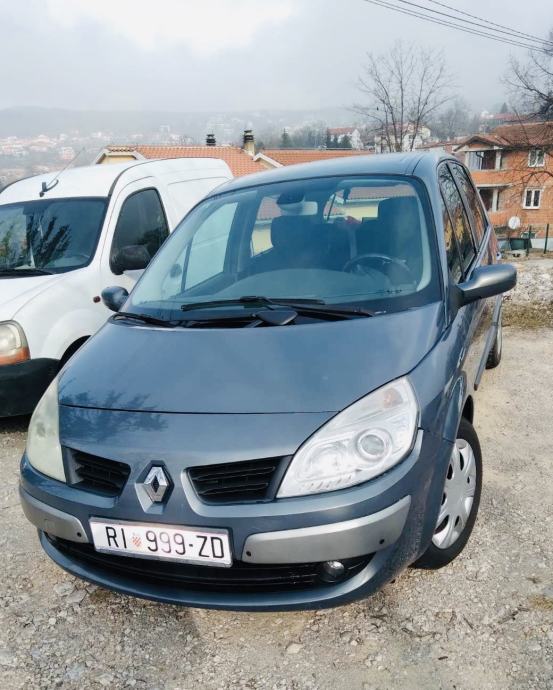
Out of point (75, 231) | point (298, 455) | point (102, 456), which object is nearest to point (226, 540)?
point (298, 455)

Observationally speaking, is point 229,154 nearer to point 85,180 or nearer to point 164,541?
point 85,180

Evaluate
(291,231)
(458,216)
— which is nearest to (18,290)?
(291,231)

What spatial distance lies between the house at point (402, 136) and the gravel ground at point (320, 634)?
114 feet

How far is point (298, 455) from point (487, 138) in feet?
168

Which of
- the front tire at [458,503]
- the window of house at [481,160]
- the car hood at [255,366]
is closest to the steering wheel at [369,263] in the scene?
the car hood at [255,366]

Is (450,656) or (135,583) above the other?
(135,583)

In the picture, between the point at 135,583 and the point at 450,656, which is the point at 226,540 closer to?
the point at 135,583

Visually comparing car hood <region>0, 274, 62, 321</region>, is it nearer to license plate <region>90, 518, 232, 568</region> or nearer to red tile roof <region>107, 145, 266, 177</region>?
license plate <region>90, 518, 232, 568</region>

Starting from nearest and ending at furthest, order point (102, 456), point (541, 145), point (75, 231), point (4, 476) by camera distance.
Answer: point (102, 456) → point (4, 476) → point (75, 231) → point (541, 145)

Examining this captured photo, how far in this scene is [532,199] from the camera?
49125mm

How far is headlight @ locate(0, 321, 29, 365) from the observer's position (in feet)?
13.1

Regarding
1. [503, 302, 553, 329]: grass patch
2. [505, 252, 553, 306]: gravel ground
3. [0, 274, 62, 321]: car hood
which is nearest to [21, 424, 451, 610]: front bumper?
[0, 274, 62, 321]: car hood

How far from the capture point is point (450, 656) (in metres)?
2.11

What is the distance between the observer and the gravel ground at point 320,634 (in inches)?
81.7
